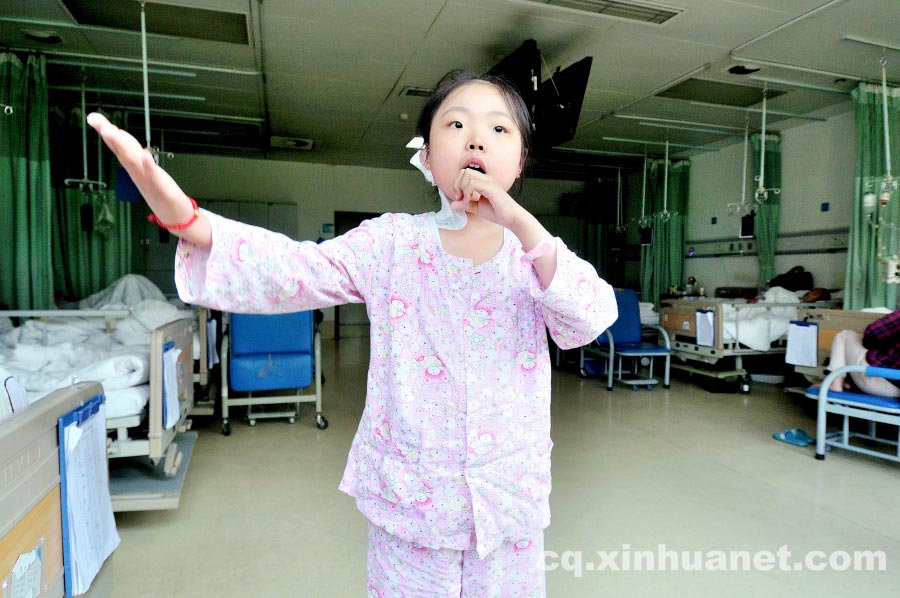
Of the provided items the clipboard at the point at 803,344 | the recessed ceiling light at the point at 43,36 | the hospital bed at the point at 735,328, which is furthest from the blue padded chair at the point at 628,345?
the recessed ceiling light at the point at 43,36

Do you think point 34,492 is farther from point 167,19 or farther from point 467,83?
point 167,19

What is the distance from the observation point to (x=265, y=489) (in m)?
2.91

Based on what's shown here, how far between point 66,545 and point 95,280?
543cm

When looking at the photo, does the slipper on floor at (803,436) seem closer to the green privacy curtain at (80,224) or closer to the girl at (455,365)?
the girl at (455,365)

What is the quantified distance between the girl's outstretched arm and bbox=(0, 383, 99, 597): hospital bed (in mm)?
595

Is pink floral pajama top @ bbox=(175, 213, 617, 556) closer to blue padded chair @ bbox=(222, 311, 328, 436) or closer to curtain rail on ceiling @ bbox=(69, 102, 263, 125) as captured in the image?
blue padded chair @ bbox=(222, 311, 328, 436)

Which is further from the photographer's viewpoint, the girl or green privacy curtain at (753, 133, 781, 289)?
green privacy curtain at (753, 133, 781, 289)

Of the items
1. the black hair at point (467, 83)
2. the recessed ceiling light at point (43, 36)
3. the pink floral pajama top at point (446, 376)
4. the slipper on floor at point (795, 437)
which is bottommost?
the slipper on floor at point (795, 437)

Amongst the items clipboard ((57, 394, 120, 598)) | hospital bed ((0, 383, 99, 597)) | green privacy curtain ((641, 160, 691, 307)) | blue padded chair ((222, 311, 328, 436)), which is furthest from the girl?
green privacy curtain ((641, 160, 691, 307))

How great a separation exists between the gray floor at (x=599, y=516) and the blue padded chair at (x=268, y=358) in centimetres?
25

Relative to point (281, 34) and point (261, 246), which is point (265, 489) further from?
point (281, 34)

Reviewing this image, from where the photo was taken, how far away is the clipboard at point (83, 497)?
1119mm

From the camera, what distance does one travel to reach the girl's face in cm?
74

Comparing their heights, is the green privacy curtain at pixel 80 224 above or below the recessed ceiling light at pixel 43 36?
below
